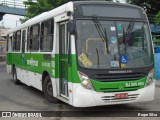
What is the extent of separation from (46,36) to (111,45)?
115 inches

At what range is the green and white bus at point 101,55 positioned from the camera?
29.2 feet

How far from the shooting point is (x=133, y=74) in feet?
30.5

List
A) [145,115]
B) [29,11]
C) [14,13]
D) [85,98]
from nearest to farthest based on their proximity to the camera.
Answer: [85,98] < [145,115] < [29,11] < [14,13]

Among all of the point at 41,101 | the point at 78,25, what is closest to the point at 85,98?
the point at 78,25

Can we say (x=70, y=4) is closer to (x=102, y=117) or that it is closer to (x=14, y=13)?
(x=102, y=117)

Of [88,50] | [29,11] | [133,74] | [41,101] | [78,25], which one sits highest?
[29,11]

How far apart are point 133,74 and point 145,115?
1.09m

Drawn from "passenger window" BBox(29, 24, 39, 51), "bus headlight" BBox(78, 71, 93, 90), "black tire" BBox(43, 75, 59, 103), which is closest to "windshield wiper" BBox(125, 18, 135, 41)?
"bus headlight" BBox(78, 71, 93, 90)

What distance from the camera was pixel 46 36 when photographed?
1147cm

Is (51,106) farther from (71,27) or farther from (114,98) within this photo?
(71,27)

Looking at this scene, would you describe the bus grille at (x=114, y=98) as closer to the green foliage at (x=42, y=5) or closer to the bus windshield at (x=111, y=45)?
the bus windshield at (x=111, y=45)

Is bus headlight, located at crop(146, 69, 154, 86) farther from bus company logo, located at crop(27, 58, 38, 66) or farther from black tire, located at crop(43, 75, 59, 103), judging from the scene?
bus company logo, located at crop(27, 58, 38, 66)

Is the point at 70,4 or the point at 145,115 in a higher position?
the point at 70,4

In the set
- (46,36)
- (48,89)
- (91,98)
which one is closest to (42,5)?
(46,36)
